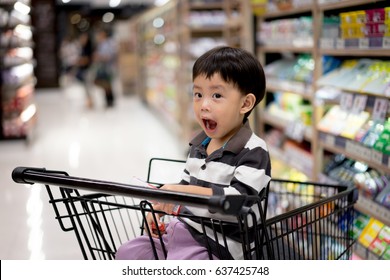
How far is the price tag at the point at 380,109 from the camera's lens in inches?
105

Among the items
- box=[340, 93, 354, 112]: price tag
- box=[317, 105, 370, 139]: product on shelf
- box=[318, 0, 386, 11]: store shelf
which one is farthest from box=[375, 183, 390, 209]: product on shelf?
box=[318, 0, 386, 11]: store shelf

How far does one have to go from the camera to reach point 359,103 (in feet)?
9.39

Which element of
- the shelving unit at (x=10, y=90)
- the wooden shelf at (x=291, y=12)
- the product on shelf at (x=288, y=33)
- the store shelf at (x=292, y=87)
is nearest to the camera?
the wooden shelf at (x=291, y=12)

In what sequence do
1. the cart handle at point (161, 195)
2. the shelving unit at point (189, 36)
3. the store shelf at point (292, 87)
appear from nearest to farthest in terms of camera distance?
the cart handle at point (161, 195) → the store shelf at point (292, 87) → the shelving unit at point (189, 36)

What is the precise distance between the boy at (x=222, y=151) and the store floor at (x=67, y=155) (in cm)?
158

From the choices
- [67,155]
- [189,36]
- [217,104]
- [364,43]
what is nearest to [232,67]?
[217,104]

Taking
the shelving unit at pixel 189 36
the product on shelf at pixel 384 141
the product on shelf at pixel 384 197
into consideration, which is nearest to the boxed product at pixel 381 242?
the product on shelf at pixel 384 197

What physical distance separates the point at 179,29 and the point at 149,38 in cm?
480

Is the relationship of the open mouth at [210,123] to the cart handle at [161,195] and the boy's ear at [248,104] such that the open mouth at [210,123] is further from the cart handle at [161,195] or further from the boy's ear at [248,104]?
the cart handle at [161,195]

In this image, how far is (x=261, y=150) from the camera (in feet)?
5.90

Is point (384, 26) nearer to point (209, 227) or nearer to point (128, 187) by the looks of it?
point (209, 227)

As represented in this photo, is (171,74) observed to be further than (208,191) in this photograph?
Yes

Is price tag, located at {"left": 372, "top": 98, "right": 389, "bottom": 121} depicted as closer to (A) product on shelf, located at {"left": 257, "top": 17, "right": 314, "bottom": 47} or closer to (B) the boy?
(A) product on shelf, located at {"left": 257, "top": 17, "right": 314, "bottom": 47}

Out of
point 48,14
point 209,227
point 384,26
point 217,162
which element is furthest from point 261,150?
point 48,14
